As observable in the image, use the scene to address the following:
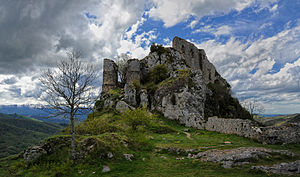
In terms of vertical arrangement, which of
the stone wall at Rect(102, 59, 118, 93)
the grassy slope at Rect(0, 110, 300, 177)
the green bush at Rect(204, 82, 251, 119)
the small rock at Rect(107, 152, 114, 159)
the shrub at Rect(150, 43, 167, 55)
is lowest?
the grassy slope at Rect(0, 110, 300, 177)

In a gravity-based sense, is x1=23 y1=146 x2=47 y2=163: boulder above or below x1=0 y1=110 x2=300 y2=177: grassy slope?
above

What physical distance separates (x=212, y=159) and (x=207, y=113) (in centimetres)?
2960

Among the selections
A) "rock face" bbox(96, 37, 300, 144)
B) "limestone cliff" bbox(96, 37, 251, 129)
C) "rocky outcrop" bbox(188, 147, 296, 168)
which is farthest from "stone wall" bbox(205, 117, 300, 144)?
"limestone cliff" bbox(96, 37, 251, 129)

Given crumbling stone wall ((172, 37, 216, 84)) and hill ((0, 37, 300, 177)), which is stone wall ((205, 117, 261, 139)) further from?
crumbling stone wall ((172, 37, 216, 84))

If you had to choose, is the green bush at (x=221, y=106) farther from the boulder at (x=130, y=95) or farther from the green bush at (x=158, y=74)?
the boulder at (x=130, y=95)

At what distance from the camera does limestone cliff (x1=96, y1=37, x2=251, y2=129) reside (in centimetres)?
3384

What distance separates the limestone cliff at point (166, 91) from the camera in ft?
111

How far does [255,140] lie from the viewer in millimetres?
17500

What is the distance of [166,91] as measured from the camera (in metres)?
37.3

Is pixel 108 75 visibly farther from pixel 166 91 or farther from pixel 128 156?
pixel 128 156

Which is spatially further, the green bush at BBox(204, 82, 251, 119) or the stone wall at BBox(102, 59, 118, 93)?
the stone wall at BBox(102, 59, 118, 93)

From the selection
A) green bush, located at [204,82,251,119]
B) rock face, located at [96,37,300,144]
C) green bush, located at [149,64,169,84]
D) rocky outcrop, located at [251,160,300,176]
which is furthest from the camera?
green bush, located at [149,64,169,84]

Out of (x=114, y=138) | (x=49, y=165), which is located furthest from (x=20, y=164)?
(x=114, y=138)

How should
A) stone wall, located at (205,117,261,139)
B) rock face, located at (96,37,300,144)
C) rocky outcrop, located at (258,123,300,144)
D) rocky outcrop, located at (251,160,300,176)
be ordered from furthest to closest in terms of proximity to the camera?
rock face, located at (96,37,300,144) < stone wall, located at (205,117,261,139) < rocky outcrop, located at (258,123,300,144) < rocky outcrop, located at (251,160,300,176)
